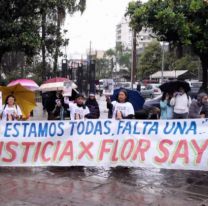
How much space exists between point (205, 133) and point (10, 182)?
10.8 feet

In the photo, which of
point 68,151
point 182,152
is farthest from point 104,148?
point 182,152

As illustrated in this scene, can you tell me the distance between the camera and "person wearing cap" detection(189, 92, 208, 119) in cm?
953

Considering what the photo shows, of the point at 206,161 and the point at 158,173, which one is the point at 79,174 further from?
the point at 206,161

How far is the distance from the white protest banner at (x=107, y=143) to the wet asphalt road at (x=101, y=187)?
0.71 ft

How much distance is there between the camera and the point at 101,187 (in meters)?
A: 6.55

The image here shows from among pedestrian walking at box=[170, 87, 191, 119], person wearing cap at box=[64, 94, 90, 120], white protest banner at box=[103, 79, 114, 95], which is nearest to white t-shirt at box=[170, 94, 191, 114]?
pedestrian walking at box=[170, 87, 191, 119]

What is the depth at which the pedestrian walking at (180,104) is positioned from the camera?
1028cm

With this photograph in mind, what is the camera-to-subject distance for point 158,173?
25.0 ft

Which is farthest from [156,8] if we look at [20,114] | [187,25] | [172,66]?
[172,66]

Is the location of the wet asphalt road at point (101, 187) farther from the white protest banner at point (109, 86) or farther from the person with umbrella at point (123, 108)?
the white protest banner at point (109, 86)

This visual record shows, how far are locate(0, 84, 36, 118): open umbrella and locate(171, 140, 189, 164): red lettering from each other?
3.76 m

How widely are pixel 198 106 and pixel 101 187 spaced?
3.97 meters

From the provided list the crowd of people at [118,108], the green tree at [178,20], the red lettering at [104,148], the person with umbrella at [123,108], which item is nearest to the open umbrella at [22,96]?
the crowd of people at [118,108]

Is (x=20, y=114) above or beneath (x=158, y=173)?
above
